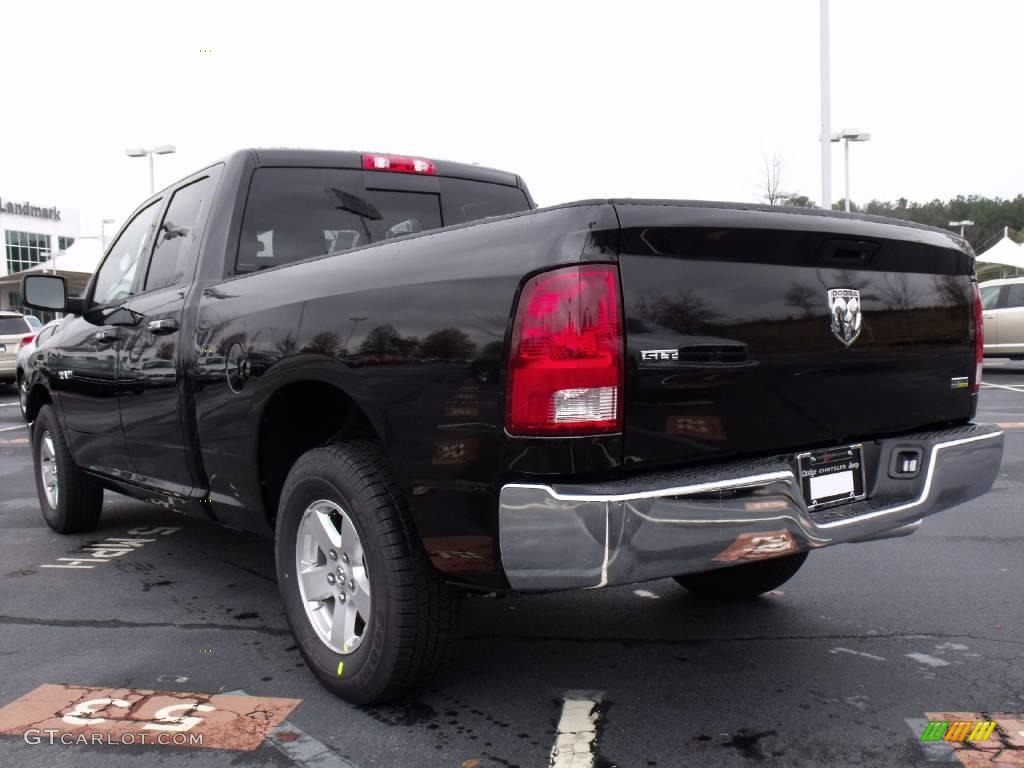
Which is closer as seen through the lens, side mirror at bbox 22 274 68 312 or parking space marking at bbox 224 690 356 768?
parking space marking at bbox 224 690 356 768

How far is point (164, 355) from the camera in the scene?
3.93 meters

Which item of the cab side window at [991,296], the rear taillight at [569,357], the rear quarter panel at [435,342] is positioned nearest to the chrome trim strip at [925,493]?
the rear taillight at [569,357]

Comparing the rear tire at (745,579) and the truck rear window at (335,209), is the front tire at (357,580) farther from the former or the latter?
the rear tire at (745,579)

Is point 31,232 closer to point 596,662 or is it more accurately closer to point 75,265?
point 75,265

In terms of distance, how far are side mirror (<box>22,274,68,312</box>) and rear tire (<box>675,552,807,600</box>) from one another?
3.43 metres

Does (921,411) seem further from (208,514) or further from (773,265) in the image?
(208,514)

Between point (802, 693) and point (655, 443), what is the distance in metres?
1.17

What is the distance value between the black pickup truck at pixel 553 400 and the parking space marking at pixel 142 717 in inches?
10.8

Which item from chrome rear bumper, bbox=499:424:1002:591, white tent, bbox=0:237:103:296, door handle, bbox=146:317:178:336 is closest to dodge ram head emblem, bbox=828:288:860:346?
chrome rear bumper, bbox=499:424:1002:591

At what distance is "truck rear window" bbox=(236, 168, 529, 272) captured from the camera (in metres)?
3.96

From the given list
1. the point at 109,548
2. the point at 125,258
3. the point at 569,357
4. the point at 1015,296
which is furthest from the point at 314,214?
the point at 1015,296

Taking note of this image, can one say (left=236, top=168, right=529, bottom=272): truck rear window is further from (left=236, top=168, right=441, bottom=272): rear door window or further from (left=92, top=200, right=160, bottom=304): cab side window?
(left=92, top=200, right=160, bottom=304): cab side window

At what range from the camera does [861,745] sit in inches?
106

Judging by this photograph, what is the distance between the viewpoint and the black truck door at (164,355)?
388 cm
